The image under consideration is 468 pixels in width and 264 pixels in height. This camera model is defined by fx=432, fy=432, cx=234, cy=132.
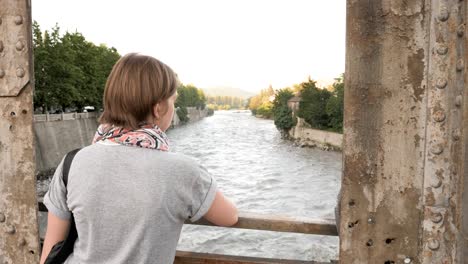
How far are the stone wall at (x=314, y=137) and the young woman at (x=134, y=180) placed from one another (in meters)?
42.9

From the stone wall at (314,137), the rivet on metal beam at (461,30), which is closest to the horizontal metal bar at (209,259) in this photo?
the rivet on metal beam at (461,30)

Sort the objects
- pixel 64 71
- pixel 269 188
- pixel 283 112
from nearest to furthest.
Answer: pixel 64 71 → pixel 269 188 → pixel 283 112

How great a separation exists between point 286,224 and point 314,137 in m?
48.7

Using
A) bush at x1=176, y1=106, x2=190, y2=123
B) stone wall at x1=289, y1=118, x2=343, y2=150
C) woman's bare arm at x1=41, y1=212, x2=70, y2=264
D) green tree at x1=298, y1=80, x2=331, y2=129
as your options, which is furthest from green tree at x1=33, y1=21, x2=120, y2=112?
bush at x1=176, y1=106, x2=190, y2=123

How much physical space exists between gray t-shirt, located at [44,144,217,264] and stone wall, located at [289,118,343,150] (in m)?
42.9

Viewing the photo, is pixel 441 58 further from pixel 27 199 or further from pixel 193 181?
pixel 27 199

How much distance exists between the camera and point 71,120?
1379 inches

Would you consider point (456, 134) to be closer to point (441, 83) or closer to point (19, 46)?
point (441, 83)

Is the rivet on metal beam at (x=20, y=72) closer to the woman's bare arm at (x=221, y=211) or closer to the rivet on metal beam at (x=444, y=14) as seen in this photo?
the woman's bare arm at (x=221, y=211)

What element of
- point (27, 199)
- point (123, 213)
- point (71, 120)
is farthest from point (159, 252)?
point (71, 120)

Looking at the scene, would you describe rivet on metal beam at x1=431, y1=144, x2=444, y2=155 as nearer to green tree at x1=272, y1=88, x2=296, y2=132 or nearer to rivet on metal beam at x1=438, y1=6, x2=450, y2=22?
rivet on metal beam at x1=438, y1=6, x2=450, y2=22

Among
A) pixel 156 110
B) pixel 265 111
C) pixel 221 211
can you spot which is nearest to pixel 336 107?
pixel 221 211

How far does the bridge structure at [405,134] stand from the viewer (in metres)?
1.69

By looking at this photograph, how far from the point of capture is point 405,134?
1782 mm
